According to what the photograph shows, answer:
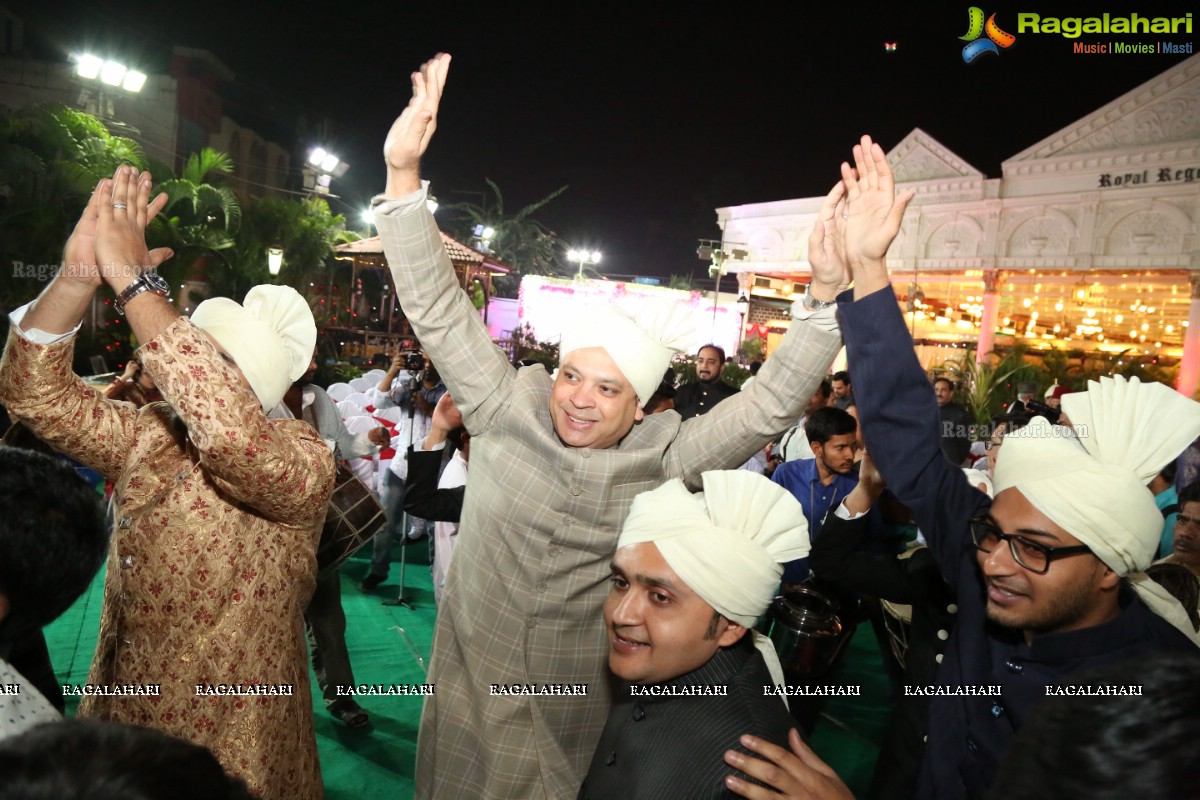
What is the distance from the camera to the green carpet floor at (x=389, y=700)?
3.81m

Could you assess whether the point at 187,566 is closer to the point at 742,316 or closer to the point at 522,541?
the point at 522,541

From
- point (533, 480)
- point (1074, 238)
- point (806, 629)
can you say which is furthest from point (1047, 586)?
point (1074, 238)

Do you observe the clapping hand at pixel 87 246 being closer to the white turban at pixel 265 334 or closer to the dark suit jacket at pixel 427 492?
the white turban at pixel 265 334

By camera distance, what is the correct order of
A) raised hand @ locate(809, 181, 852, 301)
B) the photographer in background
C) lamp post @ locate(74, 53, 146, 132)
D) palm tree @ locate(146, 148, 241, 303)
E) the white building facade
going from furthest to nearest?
the white building facade → palm tree @ locate(146, 148, 241, 303) → lamp post @ locate(74, 53, 146, 132) → the photographer in background → raised hand @ locate(809, 181, 852, 301)

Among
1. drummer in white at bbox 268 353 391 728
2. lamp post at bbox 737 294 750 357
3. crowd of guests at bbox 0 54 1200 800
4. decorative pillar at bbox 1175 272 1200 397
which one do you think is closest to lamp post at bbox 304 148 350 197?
lamp post at bbox 737 294 750 357

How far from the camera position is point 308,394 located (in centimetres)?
529

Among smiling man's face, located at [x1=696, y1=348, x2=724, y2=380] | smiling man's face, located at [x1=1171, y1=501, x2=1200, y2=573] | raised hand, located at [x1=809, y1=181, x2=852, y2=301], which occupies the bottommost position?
smiling man's face, located at [x1=1171, y1=501, x2=1200, y2=573]

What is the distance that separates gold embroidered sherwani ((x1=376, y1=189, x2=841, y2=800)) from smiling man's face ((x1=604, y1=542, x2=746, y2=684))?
523 millimetres

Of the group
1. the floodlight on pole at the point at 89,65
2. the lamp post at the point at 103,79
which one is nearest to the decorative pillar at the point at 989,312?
the lamp post at the point at 103,79

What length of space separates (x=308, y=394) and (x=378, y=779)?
263 centimetres

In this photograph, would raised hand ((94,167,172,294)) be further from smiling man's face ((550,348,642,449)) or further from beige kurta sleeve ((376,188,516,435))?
smiling man's face ((550,348,642,449))

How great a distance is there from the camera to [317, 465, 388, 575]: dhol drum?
115 inches

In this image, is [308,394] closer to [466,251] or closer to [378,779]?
[378,779]

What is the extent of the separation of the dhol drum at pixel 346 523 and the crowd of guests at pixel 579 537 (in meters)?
0.55
